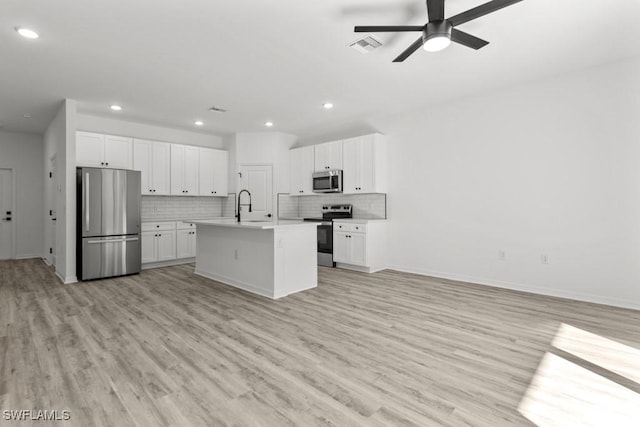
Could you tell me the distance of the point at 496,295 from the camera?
408 cm

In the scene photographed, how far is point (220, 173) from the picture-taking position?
7133 millimetres

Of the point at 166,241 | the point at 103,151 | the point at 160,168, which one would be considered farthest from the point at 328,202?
the point at 103,151

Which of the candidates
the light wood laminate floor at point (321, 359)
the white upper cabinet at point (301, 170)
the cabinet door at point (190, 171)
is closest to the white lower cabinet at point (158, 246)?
the cabinet door at point (190, 171)

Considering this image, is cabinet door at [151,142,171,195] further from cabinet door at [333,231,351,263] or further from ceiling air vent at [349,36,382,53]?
ceiling air vent at [349,36,382,53]

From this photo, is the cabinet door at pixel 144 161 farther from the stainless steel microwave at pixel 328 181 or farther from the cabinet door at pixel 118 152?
the stainless steel microwave at pixel 328 181

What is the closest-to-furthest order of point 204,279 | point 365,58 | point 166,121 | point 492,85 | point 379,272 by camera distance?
point 365,58 → point 492,85 → point 204,279 → point 379,272 → point 166,121

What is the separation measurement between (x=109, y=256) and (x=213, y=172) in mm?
2709

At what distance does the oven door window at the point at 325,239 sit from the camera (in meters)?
6.07

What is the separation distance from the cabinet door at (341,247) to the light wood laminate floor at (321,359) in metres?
→ 1.71

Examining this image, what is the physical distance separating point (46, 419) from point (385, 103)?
5.15 m

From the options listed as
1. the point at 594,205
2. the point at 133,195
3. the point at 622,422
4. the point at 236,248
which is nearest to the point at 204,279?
the point at 236,248

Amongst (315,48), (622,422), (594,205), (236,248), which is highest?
(315,48)

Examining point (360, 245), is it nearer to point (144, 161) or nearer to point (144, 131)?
point (144, 161)

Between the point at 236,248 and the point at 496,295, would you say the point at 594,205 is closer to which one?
the point at 496,295
